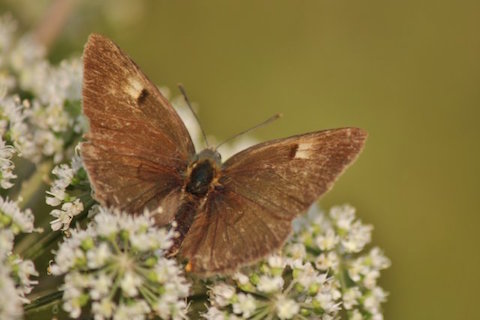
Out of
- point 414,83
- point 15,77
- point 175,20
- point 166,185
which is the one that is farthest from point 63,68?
point 414,83

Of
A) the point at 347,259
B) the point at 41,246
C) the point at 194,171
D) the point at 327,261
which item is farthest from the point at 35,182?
the point at 347,259

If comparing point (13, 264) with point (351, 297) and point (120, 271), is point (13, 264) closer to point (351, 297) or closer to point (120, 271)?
point (120, 271)

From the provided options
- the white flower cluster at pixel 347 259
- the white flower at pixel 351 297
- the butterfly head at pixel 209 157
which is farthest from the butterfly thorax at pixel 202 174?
the white flower at pixel 351 297

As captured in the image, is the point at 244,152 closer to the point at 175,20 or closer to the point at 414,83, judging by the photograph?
the point at 175,20

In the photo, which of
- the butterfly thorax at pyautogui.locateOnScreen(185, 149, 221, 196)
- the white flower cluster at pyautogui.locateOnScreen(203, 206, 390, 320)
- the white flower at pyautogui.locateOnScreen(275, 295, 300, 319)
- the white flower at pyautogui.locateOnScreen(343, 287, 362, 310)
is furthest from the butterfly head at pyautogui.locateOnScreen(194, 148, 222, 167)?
the white flower at pyautogui.locateOnScreen(343, 287, 362, 310)

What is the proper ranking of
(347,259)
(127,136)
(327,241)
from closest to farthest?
(127,136)
(327,241)
(347,259)

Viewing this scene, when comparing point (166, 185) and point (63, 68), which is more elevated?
point (63, 68)
